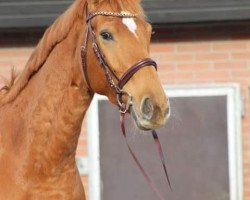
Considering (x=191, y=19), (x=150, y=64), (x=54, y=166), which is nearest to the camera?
(x=150, y=64)

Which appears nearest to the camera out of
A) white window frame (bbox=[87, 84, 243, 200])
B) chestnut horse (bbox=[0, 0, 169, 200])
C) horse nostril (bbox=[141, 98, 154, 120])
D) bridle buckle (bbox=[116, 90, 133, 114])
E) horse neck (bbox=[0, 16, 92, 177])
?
horse nostril (bbox=[141, 98, 154, 120])

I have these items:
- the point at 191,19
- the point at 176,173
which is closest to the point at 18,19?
the point at 191,19

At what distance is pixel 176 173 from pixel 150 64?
2893 millimetres

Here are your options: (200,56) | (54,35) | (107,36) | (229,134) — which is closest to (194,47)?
(200,56)

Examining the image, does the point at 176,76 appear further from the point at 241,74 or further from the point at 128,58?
the point at 128,58

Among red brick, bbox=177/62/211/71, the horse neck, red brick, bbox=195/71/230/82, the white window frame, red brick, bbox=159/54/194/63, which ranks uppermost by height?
the horse neck

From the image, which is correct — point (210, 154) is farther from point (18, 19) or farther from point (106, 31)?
point (106, 31)

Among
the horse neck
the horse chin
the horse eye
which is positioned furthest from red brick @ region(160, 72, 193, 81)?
the horse chin

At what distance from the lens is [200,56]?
6617 mm

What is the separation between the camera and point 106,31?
13.1 ft

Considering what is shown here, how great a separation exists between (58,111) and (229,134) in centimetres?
271

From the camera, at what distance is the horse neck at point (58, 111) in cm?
414

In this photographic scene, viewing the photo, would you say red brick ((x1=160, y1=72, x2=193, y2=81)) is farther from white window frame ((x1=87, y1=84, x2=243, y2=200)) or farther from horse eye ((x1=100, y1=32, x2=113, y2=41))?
horse eye ((x1=100, y1=32, x2=113, y2=41))

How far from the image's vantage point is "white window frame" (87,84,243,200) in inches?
258
